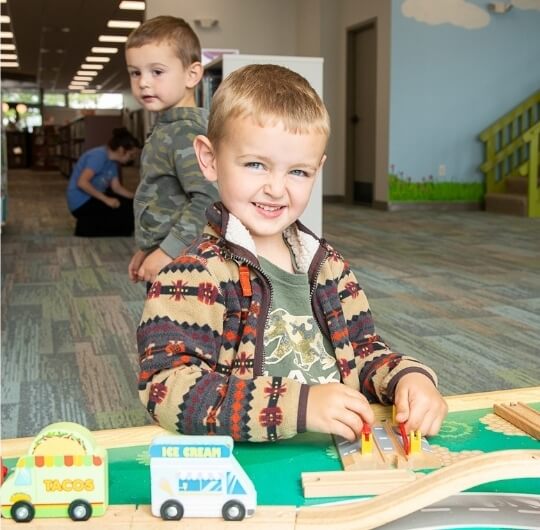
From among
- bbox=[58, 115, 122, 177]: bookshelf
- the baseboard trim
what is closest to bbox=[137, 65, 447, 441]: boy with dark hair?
the baseboard trim

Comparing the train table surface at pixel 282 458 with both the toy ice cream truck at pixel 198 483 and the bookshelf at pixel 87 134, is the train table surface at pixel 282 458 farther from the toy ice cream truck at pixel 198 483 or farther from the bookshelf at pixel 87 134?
the bookshelf at pixel 87 134

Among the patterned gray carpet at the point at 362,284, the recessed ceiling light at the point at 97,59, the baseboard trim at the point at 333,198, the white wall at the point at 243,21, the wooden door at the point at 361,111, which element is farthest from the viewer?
the recessed ceiling light at the point at 97,59

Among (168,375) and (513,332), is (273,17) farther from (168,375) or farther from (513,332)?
(168,375)

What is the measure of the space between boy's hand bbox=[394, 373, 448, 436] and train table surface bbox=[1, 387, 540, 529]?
0.02 m

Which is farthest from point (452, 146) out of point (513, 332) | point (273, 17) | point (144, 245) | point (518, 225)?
point (144, 245)

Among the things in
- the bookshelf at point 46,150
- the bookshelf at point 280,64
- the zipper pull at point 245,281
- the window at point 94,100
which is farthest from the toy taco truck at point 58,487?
the window at point 94,100

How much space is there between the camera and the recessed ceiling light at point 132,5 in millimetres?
10703

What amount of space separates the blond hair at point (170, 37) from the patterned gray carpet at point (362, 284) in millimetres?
951

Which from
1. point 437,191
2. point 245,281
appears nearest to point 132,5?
point 437,191

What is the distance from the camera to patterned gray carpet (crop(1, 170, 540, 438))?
233cm

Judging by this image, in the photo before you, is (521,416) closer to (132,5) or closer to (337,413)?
(337,413)

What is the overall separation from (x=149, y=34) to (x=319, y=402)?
41.6 inches

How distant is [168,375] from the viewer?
0.85 metres

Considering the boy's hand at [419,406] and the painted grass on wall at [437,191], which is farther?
the painted grass on wall at [437,191]
